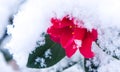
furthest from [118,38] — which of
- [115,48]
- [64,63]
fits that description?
[64,63]

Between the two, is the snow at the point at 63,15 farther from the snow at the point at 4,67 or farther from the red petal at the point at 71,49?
the snow at the point at 4,67

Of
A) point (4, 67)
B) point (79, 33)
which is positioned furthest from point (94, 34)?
point (4, 67)

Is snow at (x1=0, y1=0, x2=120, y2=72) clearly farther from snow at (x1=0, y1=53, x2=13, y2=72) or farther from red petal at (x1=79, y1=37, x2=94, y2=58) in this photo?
snow at (x1=0, y1=53, x2=13, y2=72)

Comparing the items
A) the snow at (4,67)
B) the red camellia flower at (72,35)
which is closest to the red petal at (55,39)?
the red camellia flower at (72,35)

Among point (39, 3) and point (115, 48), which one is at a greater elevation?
point (39, 3)

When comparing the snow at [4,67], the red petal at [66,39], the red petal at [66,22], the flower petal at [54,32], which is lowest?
the snow at [4,67]

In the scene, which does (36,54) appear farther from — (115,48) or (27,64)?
(115,48)

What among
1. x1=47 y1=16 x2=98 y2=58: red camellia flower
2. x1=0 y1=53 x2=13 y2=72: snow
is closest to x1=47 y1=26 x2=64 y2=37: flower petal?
x1=47 y1=16 x2=98 y2=58: red camellia flower
